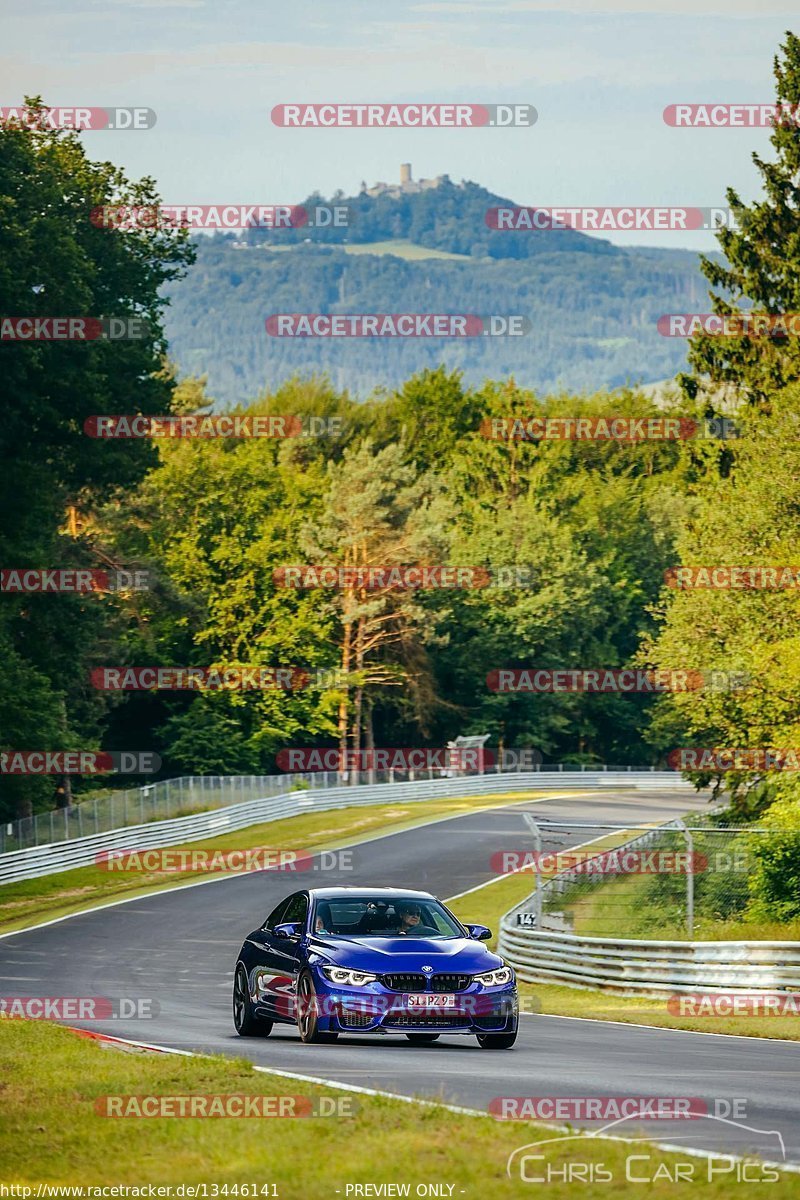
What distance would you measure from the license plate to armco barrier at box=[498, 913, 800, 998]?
812cm

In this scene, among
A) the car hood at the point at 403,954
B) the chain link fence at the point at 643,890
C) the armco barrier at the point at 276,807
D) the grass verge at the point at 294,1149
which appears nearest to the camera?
the grass verge at the point at 294,1149

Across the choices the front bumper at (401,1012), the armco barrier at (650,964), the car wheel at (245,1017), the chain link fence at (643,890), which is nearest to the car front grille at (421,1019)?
the front bumper at (401,1012)

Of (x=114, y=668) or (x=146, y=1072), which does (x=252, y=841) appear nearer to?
(x=114, y=668)

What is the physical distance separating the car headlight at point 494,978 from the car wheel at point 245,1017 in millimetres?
2622

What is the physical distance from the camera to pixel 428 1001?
15883 millimetres

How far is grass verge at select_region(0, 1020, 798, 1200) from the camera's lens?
876 cm

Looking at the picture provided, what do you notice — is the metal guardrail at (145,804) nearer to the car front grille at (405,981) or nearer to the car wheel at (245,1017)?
the car wheel at (245,1017)

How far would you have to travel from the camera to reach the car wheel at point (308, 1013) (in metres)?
16.2

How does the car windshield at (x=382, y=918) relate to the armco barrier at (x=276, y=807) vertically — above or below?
above

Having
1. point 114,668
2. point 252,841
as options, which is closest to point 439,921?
point 252,841

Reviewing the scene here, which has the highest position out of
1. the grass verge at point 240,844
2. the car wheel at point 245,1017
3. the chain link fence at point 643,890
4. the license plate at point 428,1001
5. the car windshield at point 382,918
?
the car windshield at point 382,918

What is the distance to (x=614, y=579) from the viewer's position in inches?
3994

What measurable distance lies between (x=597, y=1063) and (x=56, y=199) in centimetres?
3603

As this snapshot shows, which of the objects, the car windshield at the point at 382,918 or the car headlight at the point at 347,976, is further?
the car windshield at the point at 382,918
